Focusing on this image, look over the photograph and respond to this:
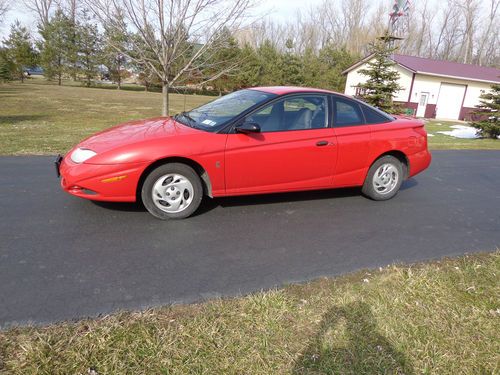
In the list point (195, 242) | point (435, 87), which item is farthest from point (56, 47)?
point (195, 242)

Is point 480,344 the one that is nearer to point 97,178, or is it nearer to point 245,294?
point 245,294

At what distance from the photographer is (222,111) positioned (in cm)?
438

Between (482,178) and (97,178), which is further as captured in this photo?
(482,178)

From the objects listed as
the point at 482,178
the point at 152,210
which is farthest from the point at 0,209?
the point at 482,178

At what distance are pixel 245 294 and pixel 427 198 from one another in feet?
13.0

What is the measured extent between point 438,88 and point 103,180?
27691mm

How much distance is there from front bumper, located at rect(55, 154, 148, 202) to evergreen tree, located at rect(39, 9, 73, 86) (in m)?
46.1

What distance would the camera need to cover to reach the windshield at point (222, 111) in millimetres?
4109

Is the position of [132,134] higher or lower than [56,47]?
lower

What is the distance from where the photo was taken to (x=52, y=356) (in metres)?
1.92

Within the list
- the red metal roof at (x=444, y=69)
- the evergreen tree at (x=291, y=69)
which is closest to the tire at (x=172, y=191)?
the red metal roof at (x=444, y=69)

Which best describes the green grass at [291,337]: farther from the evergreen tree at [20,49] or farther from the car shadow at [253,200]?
the evergreen tree at [20,49]

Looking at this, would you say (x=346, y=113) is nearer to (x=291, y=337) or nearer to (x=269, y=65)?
(x=291, y=337)

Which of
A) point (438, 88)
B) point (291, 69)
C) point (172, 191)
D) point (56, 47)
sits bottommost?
point (172, 191)
